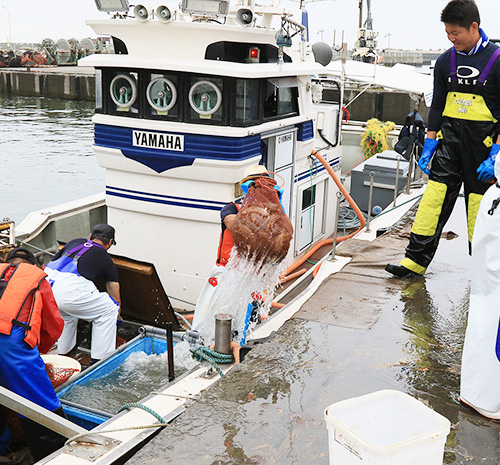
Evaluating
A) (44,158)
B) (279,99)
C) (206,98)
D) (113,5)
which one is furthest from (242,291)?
(44,158)

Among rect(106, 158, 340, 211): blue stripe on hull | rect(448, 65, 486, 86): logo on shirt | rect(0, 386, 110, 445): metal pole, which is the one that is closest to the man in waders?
rect(448, 65, 486, 86): logo on shirt

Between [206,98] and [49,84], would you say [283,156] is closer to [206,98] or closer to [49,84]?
[206,98]

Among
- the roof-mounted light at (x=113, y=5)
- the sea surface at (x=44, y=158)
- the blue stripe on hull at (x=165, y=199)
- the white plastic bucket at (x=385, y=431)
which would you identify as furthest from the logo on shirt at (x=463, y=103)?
the sea surface at (x=44, y=158)

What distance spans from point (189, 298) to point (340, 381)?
156 inches

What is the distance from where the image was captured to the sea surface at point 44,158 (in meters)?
18.8

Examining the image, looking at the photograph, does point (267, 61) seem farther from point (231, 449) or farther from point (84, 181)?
point (84, 181)

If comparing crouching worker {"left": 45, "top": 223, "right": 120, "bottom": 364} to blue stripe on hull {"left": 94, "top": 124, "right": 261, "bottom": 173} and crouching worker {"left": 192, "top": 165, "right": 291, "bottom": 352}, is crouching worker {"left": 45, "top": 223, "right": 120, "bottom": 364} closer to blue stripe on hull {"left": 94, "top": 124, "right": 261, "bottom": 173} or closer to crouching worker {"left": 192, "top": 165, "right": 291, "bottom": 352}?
crouching worker {"left": 192, "top": 165, "right": 291, "bottom": 352}

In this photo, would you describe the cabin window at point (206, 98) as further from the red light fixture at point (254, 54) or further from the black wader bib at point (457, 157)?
the black wader bib at point (457, 157)

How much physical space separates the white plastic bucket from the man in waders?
236 centimetres

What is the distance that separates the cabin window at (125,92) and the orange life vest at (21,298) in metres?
3.32

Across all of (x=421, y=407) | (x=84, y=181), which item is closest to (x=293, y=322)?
(x=421, y=407)

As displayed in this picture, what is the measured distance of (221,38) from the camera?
21.6ft

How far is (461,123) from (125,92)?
396cm

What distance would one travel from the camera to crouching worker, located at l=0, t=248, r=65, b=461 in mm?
3922
